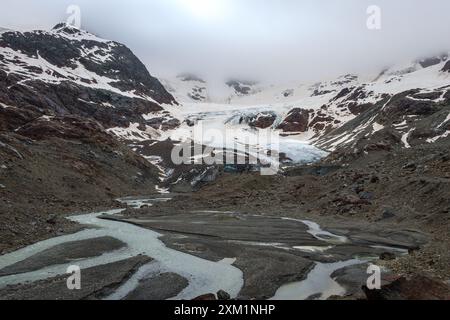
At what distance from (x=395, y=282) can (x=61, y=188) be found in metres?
61.2

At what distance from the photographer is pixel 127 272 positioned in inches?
1064

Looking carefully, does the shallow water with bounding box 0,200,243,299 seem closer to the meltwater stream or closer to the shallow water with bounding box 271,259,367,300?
the meltwater stream

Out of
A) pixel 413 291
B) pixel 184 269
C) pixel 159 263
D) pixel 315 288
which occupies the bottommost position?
pixel 315 288

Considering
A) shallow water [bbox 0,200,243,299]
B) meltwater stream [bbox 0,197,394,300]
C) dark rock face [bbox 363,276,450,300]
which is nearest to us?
dark rock face [bbox 363,276,450,300]

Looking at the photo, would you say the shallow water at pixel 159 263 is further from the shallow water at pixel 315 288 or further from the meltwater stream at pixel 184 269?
the shallow water at pixel 315 288

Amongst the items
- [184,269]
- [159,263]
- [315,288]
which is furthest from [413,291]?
[159,263]

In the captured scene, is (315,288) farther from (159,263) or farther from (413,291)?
(159,263)

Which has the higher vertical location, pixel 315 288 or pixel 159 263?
pixel 159 263

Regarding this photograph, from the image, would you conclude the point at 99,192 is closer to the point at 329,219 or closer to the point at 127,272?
the point at 329,219

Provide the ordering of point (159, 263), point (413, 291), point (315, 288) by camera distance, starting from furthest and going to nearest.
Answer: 1. point (159, 263)
2. point (315, 288)
3. point (413, 291)

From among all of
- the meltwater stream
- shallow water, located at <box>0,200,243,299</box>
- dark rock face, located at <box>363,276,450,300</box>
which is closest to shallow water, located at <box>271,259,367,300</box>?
the meltwater stream

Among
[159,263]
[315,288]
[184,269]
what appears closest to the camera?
[315,288]

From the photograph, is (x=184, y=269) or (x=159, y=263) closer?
(x=184, y=269)

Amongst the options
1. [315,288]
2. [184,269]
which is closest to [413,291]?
[315,288]
